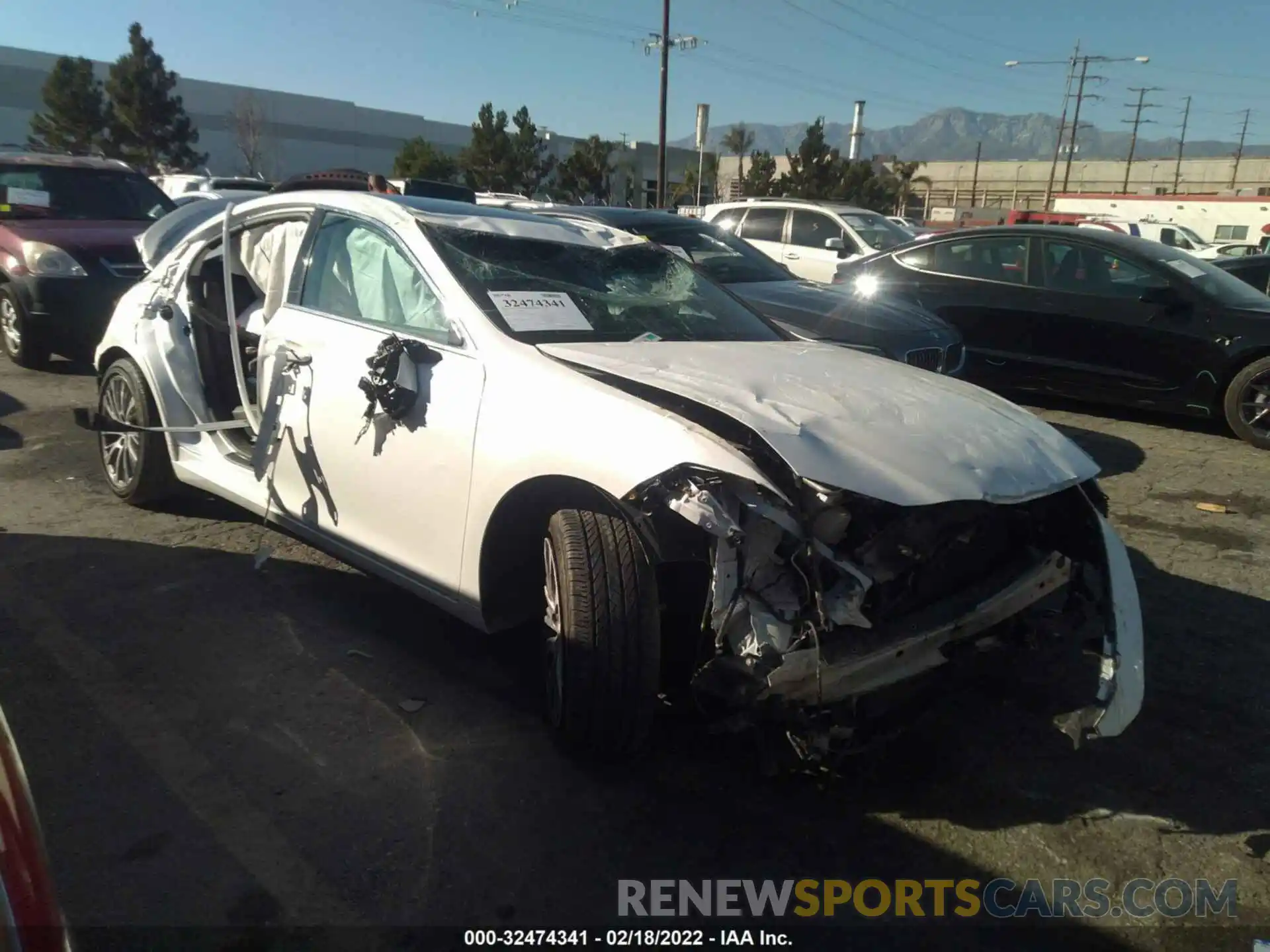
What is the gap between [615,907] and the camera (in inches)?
92.4

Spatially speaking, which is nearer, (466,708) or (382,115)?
(466,708)

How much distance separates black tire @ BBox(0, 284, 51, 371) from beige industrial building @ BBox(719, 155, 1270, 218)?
2466 inches

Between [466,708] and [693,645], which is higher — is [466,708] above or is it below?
below

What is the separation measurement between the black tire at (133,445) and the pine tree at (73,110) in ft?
129

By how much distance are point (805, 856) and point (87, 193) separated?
949 cm

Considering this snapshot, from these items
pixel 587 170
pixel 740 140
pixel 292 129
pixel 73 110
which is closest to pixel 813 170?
pixel 587 170

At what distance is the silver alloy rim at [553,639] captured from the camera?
9.07 feet

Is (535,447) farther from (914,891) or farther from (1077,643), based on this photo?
(1077,643)

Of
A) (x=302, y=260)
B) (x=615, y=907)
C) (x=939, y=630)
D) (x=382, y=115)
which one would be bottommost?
(x=615, y=907)

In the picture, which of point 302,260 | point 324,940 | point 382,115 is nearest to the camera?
point 324,940

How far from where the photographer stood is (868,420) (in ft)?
9.04

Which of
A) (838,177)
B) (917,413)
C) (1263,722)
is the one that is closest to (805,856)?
(917,413)

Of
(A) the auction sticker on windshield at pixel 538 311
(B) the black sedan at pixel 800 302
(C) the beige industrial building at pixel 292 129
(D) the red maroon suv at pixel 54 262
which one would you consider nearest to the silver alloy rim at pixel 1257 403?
(B) the black sedan at pixel 800 302

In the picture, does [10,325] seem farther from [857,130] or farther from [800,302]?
[857,130]
